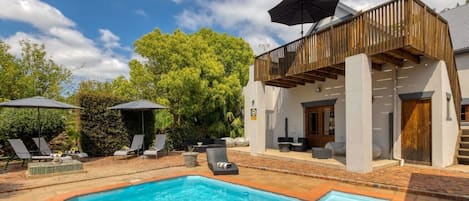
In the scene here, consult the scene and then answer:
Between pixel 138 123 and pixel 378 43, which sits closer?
pixel 378 43

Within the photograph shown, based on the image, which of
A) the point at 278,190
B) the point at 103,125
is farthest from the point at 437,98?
the point at 103,125

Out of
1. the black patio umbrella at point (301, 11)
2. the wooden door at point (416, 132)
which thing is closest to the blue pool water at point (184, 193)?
the wooden door at point (416, 132)

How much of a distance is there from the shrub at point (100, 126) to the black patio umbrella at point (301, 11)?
8.91 meters

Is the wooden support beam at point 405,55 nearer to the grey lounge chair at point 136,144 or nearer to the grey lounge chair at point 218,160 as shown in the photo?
the grey lounge chair at point 218,160

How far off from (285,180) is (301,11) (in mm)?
6965

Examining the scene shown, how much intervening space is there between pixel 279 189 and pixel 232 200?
1.20 metres

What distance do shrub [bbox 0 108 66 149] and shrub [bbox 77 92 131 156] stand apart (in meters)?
1.66

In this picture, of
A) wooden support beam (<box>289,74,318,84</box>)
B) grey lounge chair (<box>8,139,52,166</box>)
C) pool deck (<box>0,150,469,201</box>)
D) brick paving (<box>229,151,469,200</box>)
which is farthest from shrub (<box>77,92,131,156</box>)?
wooden support beam (<box>289,74,318,84</box>)

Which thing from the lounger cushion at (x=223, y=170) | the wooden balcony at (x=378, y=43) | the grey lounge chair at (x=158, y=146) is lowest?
the lounger cushion at (x=223, y=170)

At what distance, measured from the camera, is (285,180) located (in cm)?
793

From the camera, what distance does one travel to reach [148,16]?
17547 mm

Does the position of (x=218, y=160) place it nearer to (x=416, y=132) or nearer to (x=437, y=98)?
(x=416, y=132)

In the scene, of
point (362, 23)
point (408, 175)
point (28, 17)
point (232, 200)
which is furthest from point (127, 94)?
point (408, 175)

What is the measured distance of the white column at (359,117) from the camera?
8.26 meters
